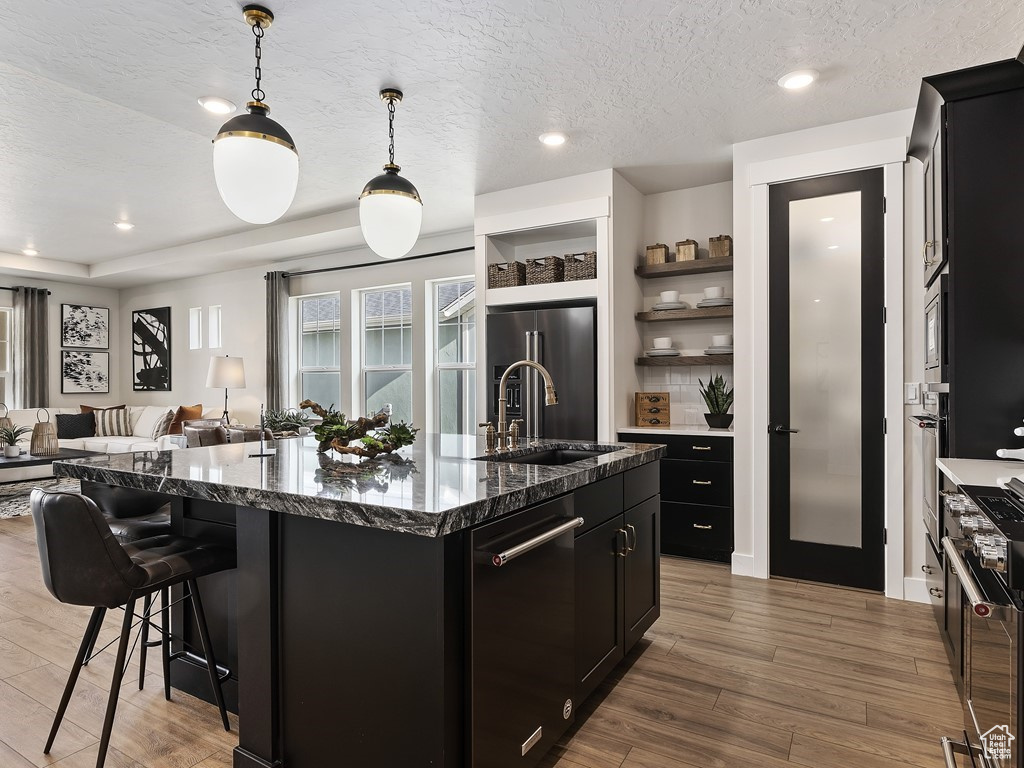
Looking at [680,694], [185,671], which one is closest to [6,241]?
[185,671]

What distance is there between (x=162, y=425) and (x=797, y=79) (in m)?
7.69

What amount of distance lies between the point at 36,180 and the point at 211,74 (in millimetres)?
A: 2855

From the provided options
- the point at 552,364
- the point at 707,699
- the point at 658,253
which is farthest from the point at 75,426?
the point at 707,699

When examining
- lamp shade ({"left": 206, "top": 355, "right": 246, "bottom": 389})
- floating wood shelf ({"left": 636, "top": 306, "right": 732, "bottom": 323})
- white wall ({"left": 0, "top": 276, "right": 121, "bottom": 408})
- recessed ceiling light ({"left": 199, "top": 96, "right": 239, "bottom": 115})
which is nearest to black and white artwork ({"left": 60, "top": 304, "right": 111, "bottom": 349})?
white wall ({"left": 0, "top": 276, "right": 121, "bottom": 408})

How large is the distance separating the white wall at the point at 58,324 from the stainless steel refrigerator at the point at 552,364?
721 centimetres

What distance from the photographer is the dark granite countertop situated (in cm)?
132

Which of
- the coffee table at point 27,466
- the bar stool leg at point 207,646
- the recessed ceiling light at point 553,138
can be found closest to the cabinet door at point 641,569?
the bar stool leg at point 207,646

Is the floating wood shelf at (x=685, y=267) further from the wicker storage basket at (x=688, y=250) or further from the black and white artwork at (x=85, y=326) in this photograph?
the black and white artwork at (x=85, y=326)

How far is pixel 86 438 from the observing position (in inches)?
298

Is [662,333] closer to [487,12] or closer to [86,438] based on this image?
[487,12]

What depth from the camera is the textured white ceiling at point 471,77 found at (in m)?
2.45

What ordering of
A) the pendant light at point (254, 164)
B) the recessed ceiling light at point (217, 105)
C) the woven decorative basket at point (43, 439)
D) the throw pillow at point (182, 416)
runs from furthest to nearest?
the throw pillow at point (182, 416), the woven decorative basket at point (43, 439), the recessed ceiling light at point (217, 105), the pendant light at point (254, 164)

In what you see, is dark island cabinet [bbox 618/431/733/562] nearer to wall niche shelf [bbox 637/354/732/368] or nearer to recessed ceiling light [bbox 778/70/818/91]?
wall niche shelf [bbox 637/354/732/368]

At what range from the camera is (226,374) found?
6.81 meters
